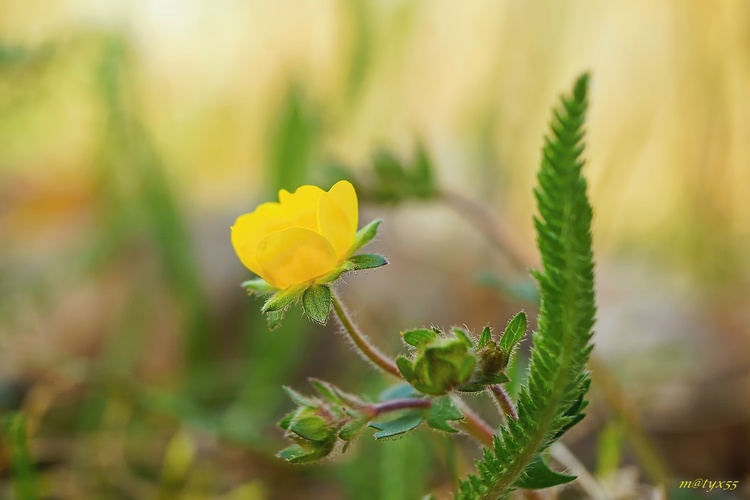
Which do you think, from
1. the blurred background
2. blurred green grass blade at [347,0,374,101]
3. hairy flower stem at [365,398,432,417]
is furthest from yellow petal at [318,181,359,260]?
blurred green grass blade at [347,0,374,101]

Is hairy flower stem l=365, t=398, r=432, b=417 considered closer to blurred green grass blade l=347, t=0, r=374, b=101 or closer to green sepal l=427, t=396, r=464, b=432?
green sepal l=427, t=396, r=464, b=432

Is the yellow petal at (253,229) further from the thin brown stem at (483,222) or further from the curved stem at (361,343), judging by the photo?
the thin brown stem at (483,222)

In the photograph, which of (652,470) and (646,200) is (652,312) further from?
(652,470)

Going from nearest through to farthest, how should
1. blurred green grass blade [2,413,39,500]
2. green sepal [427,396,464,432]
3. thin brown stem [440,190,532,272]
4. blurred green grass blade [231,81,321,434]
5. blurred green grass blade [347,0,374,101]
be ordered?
green sepal [427,396,464,432]
blurred green grass blade [2,413,39,500]
thin brown stem [440,190,532,272]
blurred green grass blade [231,81,321,434]
blurred green grass blade [347,0,374,101]

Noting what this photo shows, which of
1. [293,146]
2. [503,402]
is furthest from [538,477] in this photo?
[293,146]

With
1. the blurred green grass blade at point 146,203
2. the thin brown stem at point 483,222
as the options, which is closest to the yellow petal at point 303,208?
the thin brown stem at point 483,222

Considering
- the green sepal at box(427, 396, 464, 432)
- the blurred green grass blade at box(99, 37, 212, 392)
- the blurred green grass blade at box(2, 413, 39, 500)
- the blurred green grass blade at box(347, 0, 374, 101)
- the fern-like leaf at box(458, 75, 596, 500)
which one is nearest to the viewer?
the fern-like leaf at box(458, 75, 596, 500)
